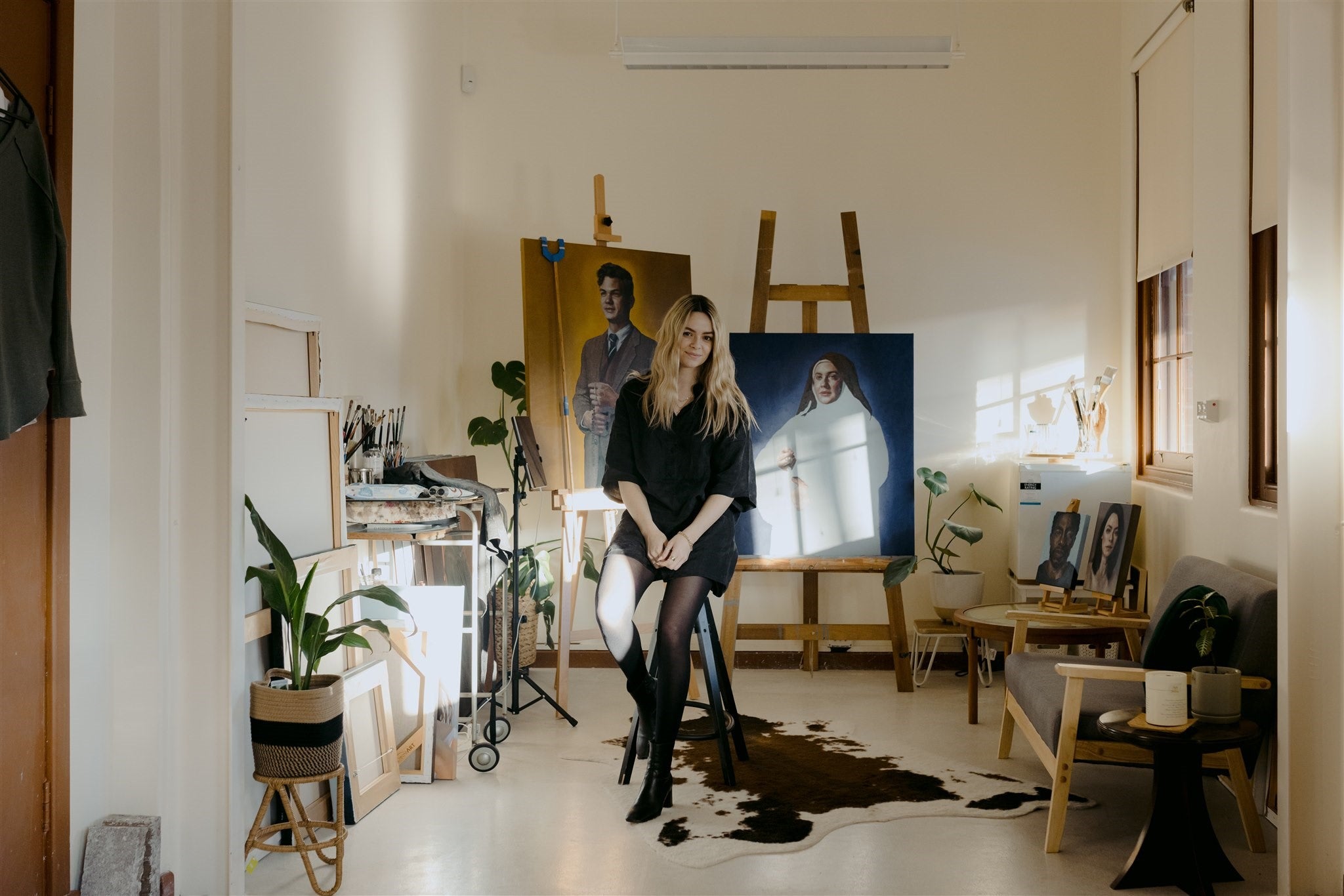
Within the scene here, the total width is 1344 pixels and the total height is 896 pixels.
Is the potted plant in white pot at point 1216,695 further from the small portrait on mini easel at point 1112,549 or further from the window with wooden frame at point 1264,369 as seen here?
the small portrait on mini easel at point 1112,549

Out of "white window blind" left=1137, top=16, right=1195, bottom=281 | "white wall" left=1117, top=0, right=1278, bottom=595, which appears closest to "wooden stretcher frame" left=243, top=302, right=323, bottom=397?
"white wall" left=1117, top=0, right=1278, bottom=595

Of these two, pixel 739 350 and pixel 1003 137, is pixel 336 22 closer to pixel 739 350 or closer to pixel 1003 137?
pixel 739 350

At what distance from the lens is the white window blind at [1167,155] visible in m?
4.45

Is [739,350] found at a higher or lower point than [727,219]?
lower

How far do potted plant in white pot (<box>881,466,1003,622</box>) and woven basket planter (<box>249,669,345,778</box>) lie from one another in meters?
2.89

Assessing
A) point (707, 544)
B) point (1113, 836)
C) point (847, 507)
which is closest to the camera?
point (1113, 836)

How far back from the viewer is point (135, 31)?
2.60 meters

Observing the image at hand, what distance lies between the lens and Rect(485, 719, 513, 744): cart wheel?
380 cm

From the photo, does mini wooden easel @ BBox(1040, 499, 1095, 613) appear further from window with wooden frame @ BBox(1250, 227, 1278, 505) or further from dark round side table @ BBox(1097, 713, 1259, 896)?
dark round side table @ BBox(1097, 713, 1259, 896)

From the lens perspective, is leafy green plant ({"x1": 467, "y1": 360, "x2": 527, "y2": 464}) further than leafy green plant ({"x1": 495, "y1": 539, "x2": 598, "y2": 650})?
Yes

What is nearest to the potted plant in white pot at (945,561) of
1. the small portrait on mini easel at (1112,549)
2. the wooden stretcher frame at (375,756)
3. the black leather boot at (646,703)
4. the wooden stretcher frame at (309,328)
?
the small portrait on mini easel at (1112,549)

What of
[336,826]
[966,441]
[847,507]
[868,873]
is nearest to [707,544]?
[868,873]

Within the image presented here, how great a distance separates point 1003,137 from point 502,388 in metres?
2.90

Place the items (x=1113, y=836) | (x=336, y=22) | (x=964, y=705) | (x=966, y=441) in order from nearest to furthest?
(x=1113, y=836) → (x=336, y=22) → (x=964, y=705) → (x=966, y=441)
